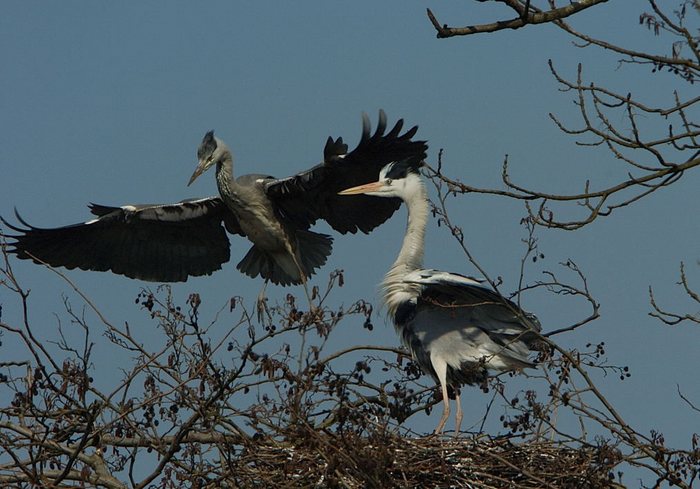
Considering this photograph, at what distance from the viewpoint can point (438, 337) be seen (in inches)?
296

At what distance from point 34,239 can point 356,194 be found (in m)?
2.87

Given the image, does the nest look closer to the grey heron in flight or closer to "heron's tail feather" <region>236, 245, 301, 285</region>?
the grey heron in flight

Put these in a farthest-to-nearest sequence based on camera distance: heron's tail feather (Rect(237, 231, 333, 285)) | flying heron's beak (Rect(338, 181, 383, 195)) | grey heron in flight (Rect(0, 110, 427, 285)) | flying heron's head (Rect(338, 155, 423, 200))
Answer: heron's tail feather (Rect(237, 231, 333, 285)), grey heron in flight (Rect(0, 110, 427, 285)), flying heron's beak (Rect(338, 181, 383, 195)), flying heron's head (Rect(338, 155, 423, 200))

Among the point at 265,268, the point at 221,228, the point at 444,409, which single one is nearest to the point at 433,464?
the point at 444,409

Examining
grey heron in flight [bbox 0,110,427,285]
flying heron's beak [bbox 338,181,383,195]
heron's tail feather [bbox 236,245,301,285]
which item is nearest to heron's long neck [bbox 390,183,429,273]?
flying heron's beak [bbox 338,181,383,195]

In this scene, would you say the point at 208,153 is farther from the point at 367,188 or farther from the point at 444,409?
the point at 444,409

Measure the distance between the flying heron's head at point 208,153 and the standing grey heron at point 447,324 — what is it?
2495 millimetres

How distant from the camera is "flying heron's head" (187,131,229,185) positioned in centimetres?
987

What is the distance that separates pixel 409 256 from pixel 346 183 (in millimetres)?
1397

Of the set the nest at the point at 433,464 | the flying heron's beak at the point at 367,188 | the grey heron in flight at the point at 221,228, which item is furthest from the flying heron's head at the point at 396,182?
the nest at the point at 433,464

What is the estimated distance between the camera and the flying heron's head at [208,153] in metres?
9.87

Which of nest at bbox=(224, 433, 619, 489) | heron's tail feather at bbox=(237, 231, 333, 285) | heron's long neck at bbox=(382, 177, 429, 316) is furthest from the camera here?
heron's tail feather at bbox=(237, 231, 333, 285)

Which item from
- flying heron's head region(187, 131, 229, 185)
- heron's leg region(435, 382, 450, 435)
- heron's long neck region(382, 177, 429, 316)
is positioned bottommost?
heron's leg region(435, 382, 450, 435)

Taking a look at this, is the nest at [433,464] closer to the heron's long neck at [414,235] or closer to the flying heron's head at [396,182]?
the heron's long neck at [414,235]
